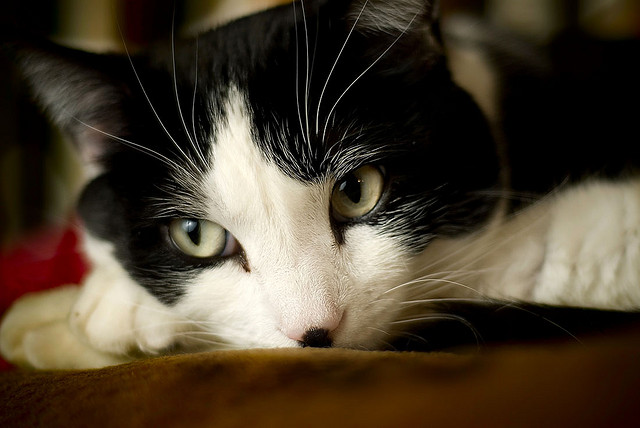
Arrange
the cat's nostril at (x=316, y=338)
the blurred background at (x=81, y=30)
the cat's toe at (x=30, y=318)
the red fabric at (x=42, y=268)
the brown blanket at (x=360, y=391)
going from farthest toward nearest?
the blurred background at (x=81, y=30)
the red fabric at (x=42, y=268)
the cat's toe at (x=30, y=318)
the cat's nostril at (x=316, y=338)
the brown blanket at (x=360, y=391)

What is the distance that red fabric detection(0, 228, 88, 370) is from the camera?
1093 millimetres

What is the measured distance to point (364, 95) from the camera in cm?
69

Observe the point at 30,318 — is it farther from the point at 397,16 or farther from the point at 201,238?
the point at 397,16

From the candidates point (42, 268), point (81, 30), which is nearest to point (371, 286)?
point (42, 268)

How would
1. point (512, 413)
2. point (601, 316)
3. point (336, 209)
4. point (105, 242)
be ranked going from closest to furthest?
point (512, 413) → point (601, 316) → point (336, 209) → point (105, 242)

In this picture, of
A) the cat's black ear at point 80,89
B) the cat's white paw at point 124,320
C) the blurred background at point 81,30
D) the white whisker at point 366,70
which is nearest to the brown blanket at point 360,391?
the cat's white paw at point 124,320

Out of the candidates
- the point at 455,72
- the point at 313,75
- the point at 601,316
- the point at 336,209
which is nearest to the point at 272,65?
the point at 313,75

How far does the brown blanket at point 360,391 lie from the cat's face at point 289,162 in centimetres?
14

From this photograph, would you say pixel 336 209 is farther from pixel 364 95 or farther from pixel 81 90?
pixel 81 90

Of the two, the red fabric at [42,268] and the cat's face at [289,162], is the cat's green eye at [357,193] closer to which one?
the cat's face at [289,162]

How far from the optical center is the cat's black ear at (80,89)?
2.25ft

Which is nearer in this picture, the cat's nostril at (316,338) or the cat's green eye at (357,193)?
the cat's nostril at (316,338)

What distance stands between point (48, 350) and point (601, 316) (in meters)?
0.74

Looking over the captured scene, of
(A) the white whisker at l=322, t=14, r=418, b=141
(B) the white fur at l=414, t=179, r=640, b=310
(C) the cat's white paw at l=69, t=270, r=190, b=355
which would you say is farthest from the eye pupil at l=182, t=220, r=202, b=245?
(B) the white fur at l=414, t=179, r=640, b=310
